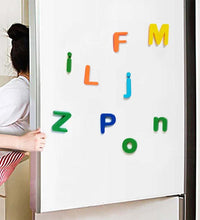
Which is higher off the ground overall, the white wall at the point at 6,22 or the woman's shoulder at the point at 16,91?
the white wall at the point at 6,22

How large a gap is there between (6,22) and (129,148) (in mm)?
889

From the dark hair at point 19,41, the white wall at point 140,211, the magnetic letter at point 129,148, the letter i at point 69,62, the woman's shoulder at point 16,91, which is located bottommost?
the white wall at point 140,211

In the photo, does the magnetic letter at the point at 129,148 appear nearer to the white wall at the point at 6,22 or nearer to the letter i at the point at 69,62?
the letter i at the point at 69,62

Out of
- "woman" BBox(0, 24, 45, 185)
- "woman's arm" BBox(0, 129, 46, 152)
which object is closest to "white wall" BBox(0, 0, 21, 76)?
"woman" BBox(0, 24, 45, 185)

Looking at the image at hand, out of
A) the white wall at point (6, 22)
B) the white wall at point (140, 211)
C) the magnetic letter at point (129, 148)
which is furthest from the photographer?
the white wall at point (6, 22)

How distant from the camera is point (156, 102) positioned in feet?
3.85

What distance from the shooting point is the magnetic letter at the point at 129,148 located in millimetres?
1123

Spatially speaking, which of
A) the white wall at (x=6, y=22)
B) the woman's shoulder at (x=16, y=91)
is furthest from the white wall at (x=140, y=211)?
the white wall at (x=6, y=22)

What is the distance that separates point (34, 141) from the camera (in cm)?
100

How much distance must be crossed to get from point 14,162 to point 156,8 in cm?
66

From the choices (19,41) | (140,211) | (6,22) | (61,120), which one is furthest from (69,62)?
(6,22)

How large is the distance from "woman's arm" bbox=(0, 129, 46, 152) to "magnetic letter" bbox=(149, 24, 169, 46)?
422 millimetres

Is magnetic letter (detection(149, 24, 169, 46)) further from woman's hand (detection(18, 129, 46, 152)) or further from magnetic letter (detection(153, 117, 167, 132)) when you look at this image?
woman's hand (detection(18, 129, 46, 152))

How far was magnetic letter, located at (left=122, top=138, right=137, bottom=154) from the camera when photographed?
1.12m
